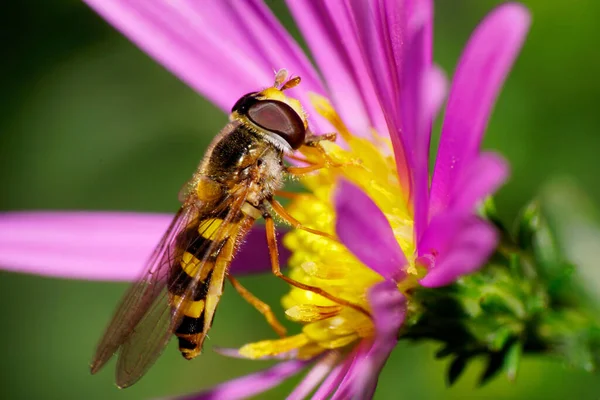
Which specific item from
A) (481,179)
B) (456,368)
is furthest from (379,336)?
(456,368)

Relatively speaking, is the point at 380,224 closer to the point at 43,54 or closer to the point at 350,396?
the point at 350,396

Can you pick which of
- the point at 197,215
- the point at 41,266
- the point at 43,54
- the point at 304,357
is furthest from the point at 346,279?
the point at 43,54

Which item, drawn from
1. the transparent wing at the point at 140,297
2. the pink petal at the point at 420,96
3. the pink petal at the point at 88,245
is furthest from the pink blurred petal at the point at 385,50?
the pink petal at the point at 88,245

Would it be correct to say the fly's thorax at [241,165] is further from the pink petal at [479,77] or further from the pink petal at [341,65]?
the pink petal at [479,77]

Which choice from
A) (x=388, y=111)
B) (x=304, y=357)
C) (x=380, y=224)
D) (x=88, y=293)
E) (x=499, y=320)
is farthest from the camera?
(x=88, y=293)

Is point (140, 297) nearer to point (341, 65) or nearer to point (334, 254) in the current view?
point (334, 254)

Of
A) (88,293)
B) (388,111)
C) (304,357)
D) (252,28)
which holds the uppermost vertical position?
(252,28)

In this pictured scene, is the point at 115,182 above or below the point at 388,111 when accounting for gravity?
below
